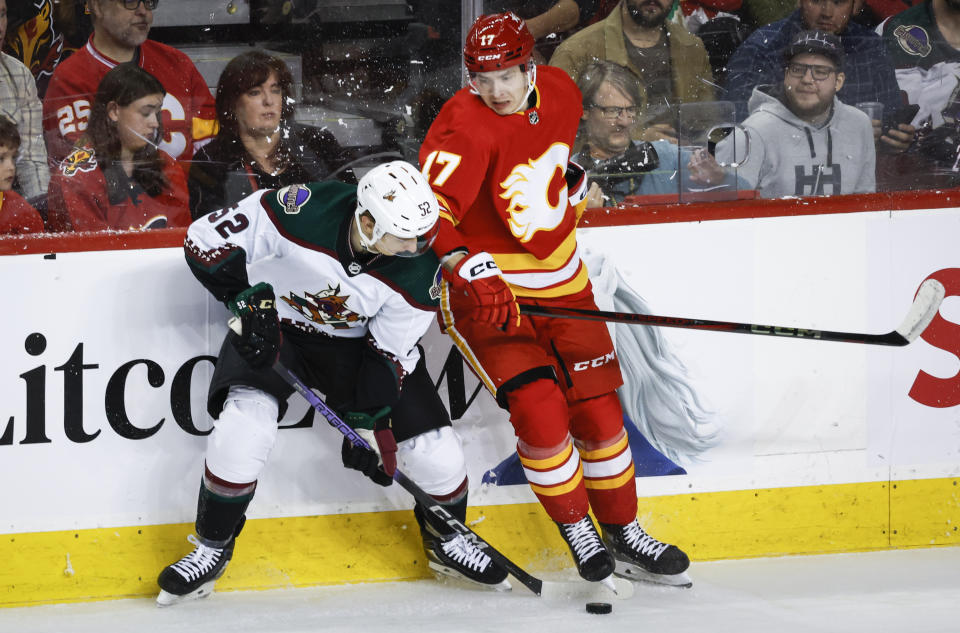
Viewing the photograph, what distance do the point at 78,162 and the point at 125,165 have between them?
12 centimetres

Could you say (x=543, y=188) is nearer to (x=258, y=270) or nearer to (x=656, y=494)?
(x=258, y=270)

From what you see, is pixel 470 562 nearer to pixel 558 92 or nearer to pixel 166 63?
pixel 558 92

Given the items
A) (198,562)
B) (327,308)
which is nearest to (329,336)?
(327,308)

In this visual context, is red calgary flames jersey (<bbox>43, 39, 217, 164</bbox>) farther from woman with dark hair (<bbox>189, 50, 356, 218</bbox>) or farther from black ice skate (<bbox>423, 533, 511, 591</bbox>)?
black ice skate (<bbox>423, 533, 511, 591</bbox>)

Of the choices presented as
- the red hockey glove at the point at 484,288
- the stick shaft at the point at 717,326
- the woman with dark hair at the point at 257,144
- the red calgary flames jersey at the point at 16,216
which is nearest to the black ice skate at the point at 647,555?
the stick shaft at the point at 717,326

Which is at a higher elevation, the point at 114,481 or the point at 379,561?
the point at 114,481

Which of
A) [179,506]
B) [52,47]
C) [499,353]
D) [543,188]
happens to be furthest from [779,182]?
[52,47]

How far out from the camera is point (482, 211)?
2434 mm

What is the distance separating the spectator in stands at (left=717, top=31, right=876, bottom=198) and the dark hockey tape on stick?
122cm

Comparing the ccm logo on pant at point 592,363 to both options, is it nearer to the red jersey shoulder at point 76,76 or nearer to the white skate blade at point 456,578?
the white skate blade at point 456,578

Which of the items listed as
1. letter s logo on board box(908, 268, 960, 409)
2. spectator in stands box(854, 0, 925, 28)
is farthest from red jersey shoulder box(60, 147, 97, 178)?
letter s logo on board box(908, 268, 960, 409)

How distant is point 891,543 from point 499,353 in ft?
4.16

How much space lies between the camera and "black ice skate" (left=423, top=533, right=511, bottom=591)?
8.20 ft

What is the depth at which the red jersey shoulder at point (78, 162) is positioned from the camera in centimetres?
272
